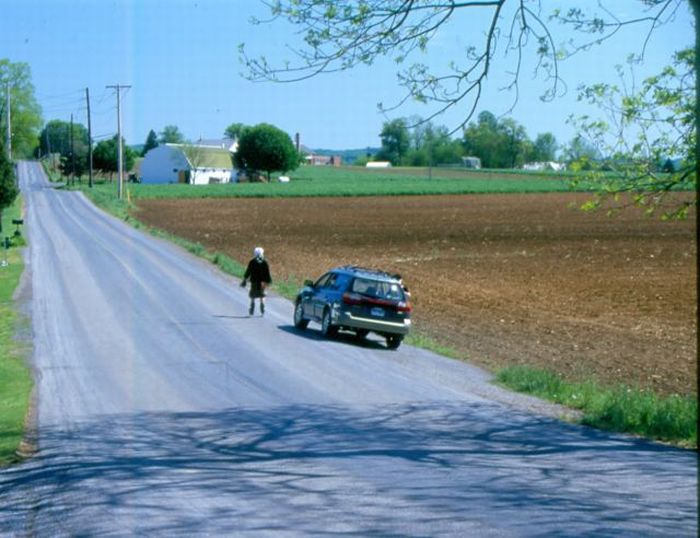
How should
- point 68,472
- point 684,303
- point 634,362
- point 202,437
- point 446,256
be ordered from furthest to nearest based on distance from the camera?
point 446,256, point 684,303, point 634,362, point 202,437, point 68,472

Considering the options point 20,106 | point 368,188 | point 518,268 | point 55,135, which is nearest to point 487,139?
point 518,268

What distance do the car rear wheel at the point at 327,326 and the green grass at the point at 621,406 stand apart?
20.0 feet

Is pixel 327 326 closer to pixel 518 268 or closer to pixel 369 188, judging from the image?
pixel 518 268

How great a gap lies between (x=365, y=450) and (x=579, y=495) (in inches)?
117

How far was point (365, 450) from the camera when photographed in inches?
464

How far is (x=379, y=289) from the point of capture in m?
24.0

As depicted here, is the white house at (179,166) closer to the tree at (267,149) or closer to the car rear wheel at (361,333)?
the tree at (267,149)

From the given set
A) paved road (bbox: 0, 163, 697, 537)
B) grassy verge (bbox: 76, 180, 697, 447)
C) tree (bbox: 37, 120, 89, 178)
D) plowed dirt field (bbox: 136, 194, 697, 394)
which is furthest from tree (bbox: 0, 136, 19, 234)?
tree (bbox: 37, 120, 89, 178)

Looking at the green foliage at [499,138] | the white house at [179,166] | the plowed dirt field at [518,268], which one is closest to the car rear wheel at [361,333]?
the plowed dirt field at [518,268]

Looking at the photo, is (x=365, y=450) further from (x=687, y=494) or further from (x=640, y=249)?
(x=640, y=249)

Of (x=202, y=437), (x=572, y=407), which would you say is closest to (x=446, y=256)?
(x=572, y=407)

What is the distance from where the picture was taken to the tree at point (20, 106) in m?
81.8

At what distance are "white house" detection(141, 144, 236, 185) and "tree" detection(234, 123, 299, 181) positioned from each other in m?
4.73

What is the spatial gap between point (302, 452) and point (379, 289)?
1253 cm
